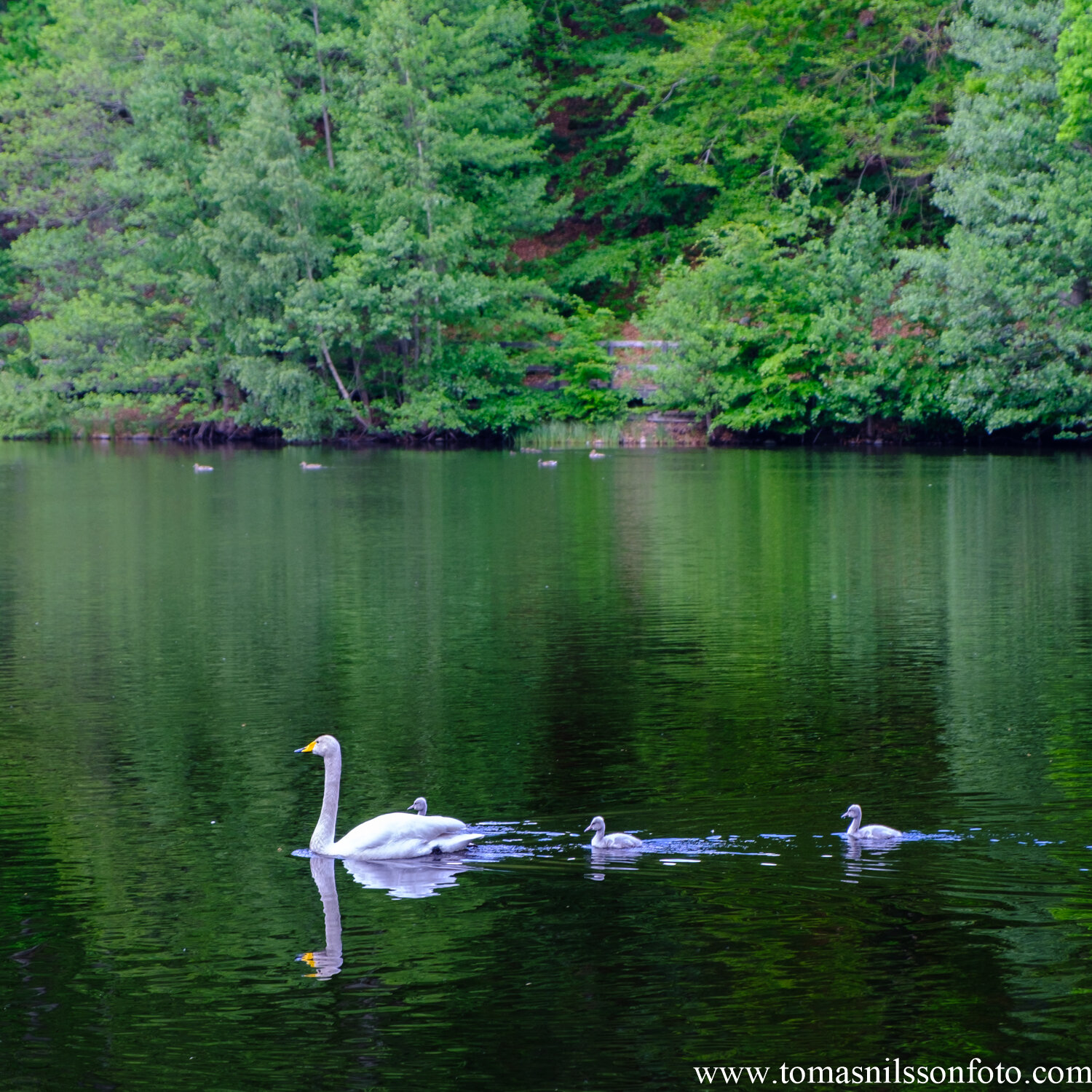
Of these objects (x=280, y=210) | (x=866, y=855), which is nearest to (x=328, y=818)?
(x=866, y=855)

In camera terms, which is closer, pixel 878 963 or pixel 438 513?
pixel 878 963

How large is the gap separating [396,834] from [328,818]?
0.52 metres

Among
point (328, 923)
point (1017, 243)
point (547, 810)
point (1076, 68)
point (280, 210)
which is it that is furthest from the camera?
point (280, 210)

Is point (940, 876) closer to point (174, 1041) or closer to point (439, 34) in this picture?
point (174, 1041)

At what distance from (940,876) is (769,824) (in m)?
1.33

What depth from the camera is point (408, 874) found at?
351 inches

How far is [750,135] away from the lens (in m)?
52.6

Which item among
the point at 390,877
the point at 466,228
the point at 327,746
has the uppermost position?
the point at 466,228

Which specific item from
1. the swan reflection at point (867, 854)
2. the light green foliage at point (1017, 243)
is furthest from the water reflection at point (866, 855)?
the light green foliage at point (1017, 243)

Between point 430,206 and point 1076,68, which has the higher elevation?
point 1076,68

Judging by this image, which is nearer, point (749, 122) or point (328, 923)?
point (328, 923)

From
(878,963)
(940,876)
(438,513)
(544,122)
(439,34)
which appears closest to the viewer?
(878,963)

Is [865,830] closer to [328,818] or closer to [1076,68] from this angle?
[328,818]

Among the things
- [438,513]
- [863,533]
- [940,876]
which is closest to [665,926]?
[940,876]
